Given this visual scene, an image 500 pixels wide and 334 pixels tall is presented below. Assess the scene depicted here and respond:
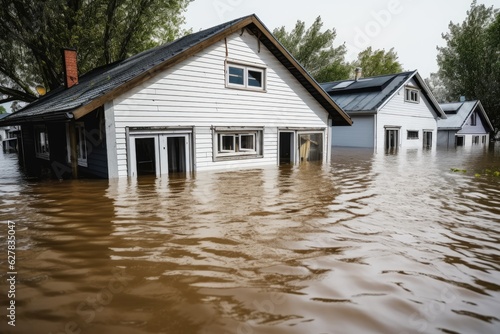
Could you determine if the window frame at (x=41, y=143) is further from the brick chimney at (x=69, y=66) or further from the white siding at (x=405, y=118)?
the white siding at (x=405, y=118)

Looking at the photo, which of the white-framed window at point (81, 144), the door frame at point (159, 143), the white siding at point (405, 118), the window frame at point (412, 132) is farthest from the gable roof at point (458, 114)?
the white-framed window at point (81, 144)

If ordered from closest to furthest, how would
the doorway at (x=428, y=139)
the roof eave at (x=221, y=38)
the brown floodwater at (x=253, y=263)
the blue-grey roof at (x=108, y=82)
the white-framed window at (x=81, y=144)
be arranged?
the brown floodwater at (x=253, y=263) → the roof eave at (x=221, y=38) → the blue-grey roof at (x=108, y=82) → the white-framed window at (x=81, y=144) → the doorway at (x=428, y=139)

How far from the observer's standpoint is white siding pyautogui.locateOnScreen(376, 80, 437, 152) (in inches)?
973

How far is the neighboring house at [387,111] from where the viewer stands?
2445 cm

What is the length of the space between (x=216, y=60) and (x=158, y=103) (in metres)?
3.02

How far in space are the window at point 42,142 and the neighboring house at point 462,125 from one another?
117ft

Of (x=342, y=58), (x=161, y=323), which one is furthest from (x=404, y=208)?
(x=342, y=58)

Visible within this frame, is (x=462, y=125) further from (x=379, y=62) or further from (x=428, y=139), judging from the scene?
(x=379, y=62)

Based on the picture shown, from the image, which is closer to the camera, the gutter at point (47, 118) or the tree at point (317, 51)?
the gutter at point (47, 118)

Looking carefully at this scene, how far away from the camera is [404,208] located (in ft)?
23.1

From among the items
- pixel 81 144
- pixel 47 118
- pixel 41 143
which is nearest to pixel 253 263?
pixel 47 118

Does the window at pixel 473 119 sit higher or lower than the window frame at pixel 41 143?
higher

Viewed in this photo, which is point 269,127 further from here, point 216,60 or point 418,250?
point 418,250

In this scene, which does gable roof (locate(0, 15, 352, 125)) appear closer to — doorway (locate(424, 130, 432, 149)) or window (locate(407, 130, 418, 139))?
window (locate(407, 130, 418, 139))
